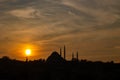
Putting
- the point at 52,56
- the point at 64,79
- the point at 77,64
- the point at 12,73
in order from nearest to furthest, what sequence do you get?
the point at 64,79, the point at 12,73, the point at 77,64, the point at 52,56

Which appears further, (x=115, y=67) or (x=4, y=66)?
(x=115, y=67)

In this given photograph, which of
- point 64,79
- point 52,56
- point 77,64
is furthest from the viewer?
point 52,56

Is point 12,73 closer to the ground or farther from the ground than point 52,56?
closer to the ground

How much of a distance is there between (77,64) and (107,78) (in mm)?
10754

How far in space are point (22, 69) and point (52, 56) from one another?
18.0 meters

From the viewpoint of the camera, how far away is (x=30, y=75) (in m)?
43.2

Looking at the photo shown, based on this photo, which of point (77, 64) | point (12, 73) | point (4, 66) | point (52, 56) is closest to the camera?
point (12, 73)

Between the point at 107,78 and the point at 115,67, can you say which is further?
the point at 115,67

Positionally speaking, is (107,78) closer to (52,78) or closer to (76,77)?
(76,77)

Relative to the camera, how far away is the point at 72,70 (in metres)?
46.2

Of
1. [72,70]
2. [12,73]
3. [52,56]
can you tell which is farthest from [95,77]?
[52,56]

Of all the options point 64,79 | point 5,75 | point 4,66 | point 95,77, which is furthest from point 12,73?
point 95,77

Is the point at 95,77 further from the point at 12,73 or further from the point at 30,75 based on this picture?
the point at 12,73

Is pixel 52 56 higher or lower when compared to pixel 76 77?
higher
